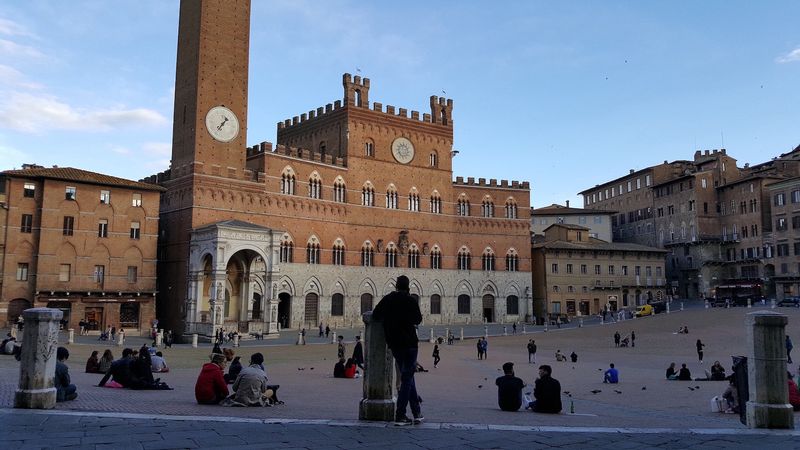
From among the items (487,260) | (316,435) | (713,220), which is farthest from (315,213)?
(713,220)

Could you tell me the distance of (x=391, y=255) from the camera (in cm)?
5438

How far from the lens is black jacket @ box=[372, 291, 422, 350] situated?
8.61 metres

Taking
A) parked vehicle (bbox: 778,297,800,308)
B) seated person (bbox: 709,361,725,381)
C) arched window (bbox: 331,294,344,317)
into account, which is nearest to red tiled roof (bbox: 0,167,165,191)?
arched window (bbox: 331,294,344,317)

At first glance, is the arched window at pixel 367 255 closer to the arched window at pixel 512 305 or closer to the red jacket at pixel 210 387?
the arched window at pixel 512 305

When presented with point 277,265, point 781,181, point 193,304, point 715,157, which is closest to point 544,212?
point 715,157

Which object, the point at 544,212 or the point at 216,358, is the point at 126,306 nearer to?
the point at 216,358

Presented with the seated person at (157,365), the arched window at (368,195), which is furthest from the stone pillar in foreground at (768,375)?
the arched window at (368,195)

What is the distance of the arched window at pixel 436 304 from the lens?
56.1 m

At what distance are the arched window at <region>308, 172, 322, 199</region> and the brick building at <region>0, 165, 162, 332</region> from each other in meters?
11.5

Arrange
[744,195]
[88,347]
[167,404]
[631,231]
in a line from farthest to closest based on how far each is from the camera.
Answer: [631,231], [744,195], [88,347], [167,404]

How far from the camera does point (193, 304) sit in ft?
135

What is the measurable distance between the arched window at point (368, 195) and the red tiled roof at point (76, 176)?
16263 mm

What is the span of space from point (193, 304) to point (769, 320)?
123ft

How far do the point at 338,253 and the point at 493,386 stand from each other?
32082 millimetres
